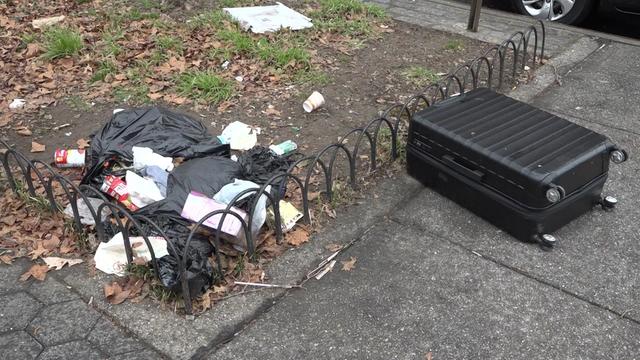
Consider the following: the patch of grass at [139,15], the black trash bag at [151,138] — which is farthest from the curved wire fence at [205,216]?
the patch of grass at [139,15]

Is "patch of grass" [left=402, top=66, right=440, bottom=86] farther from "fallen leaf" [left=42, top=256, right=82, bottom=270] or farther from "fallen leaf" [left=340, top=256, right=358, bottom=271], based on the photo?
"fallen leaf" [left=42, top=256, right=82, bottom=270]

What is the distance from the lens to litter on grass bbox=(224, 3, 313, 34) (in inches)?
233

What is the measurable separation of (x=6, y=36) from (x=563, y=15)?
19.4ft

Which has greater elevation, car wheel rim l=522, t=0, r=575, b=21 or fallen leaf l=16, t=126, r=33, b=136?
car wheel rim l=522, t=0, r=575, b=21

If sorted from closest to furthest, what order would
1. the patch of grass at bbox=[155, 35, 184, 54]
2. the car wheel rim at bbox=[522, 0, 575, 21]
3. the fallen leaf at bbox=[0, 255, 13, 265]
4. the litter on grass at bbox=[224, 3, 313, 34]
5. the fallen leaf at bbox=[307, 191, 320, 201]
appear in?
the fallen leaf at bbox=[0, 255, 13, 265] < the fallen leaf at bbox=[307, 191, 320, 201] < the patch of grass at bbox=[155, 35, 184, 54] < the litter on grass at bbox=[224, 3, 313, 34] < the car wheel rim at bbox=[522, 0, 575, 21]

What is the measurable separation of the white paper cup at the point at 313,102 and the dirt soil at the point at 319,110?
50 millimetres

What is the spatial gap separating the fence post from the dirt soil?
0.39 meters

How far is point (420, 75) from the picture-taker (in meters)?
5.11

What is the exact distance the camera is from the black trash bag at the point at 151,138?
12.0 ft

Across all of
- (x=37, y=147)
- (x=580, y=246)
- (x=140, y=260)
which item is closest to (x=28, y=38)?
(x=37, y=147)

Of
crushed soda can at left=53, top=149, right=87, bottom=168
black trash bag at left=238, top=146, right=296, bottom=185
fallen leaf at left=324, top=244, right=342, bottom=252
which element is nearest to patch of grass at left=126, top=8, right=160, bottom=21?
crushed soda can at left=53, top=149, right=87, bottom=168

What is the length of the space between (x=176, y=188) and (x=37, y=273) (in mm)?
843

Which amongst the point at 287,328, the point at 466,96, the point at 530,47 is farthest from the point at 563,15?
the point at 287,328

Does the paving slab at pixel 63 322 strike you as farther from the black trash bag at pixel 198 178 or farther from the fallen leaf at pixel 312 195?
the fallen leaf at pixel 312 195
